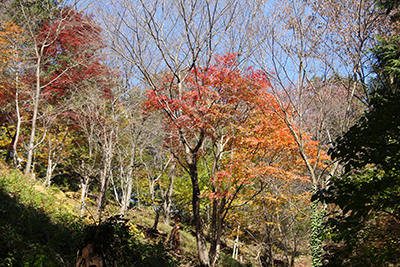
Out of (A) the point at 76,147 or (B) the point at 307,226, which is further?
(A) the point at 76,147

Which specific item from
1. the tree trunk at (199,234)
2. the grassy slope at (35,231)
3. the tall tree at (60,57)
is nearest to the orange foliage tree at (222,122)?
the tree trunk at (199,234)

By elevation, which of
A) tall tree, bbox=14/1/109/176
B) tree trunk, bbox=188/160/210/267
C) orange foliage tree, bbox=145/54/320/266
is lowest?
tree trunk, bbox=188/160/210/267

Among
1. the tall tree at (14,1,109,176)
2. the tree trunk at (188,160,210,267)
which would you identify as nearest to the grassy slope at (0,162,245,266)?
the tree trunk at (188,160,210,267)

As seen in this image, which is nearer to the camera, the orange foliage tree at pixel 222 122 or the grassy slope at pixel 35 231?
the grassy slope at pixel 35 231

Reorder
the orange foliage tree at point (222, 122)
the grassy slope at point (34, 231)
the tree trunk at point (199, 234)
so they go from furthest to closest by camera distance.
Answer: the orange foliage tree at point (222, 122) < the tree trunk at point (199, 234) < the grassy slope at point (34, 231)

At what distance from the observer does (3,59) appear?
9.52 metres

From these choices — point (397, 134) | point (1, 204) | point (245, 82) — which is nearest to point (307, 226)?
point (245, 82)

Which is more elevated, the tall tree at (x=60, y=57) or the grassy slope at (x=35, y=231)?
the tall tree at (x=60, y=57)

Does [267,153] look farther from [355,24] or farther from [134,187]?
[134,187]

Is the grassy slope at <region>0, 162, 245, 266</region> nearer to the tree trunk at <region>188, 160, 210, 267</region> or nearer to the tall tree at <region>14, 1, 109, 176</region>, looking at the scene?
the tree trunk at <region>188, 160, 210, 267</region>

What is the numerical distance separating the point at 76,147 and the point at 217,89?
10.1 m

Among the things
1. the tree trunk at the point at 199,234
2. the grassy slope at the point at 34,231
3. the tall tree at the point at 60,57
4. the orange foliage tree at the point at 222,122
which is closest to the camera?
the grassy slope at the point at 34,231

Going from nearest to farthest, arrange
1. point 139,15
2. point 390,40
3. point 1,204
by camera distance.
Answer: point 1,204 → point 139,15 → point 390,40

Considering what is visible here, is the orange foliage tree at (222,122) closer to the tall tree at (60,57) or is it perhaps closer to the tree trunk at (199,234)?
the tree trunk at (199,234)
